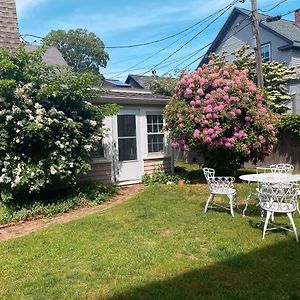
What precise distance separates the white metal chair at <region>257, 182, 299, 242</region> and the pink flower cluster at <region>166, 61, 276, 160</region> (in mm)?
4466

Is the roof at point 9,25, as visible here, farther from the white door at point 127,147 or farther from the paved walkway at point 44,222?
the paved walkway at point 44,222

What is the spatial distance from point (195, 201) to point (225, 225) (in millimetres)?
2271

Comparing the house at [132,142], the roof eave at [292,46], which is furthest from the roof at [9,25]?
the roof eave at [292,46]

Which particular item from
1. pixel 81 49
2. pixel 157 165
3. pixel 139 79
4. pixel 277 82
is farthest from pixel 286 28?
pixel 81 49

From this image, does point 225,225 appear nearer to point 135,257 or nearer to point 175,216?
point 175,216

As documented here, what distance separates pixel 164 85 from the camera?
2353 centimetres

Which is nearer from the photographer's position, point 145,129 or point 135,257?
point 135,257

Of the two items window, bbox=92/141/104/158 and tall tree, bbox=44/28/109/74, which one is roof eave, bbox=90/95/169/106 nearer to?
window, bbox=92/141/104/158

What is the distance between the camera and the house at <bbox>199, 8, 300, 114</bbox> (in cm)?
1927

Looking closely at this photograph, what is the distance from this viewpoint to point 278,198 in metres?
5.44

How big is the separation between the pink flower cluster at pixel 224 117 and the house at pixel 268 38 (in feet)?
28.7

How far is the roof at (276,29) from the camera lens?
63.5 ft

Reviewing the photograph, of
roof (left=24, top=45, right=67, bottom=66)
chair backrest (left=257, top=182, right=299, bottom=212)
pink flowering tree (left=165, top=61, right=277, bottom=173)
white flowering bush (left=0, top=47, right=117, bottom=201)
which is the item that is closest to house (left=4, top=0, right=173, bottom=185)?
pink flowering tree (left=165, top=61, right=277, bottom=173)

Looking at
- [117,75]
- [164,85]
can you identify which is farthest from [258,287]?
[117,75]
